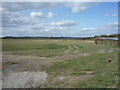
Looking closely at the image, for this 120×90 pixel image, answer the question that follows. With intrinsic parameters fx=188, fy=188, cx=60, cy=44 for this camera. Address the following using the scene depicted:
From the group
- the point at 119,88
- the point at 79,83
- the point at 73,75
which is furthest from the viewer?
the point at 73,75

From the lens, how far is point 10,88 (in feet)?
22.7

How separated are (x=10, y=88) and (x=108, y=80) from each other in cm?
376

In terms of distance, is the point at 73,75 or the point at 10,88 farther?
the point at 73,75

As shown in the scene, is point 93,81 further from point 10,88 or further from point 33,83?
point 10,88

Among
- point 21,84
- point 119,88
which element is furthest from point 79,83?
point 21,84

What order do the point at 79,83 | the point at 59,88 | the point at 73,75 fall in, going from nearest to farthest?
1. the point at 59,88
2. the point at 79,83
3. the point at 73,75

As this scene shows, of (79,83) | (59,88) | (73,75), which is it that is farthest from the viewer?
(73,75)

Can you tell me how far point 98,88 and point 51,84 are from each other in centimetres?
190

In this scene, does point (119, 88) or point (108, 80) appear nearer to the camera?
point (119, 88)

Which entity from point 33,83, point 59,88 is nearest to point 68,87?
point 59,88

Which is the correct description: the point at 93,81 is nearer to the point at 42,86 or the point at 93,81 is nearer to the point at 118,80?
the point at 118,80

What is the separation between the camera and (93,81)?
744 cm

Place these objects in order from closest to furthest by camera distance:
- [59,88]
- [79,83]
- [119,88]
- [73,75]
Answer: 1. [119,88]
2. [59,88]
3. [79,83]
4. [73,75]

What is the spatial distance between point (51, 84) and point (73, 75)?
183cm
